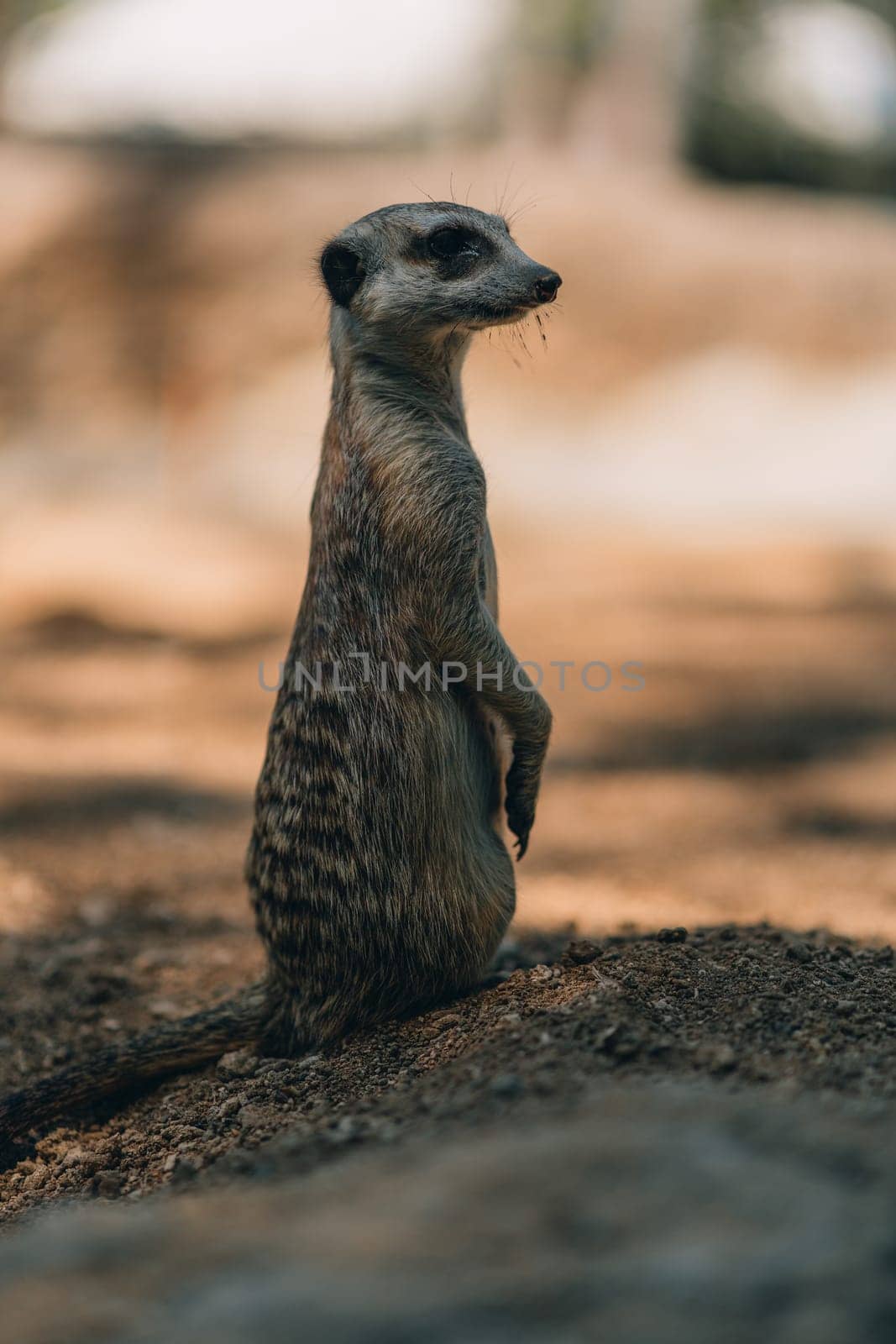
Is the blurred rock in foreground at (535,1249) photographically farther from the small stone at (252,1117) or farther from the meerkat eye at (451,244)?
the meerkat eye at (451,244)

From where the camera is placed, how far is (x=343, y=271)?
311 centimetres

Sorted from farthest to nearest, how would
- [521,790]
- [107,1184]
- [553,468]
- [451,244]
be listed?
[553,468] → [521,790] → [451,244] → [107,1184]

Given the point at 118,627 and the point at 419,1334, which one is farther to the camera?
the point at 118,627

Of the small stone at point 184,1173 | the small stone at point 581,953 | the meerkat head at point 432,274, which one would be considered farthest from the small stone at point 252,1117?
the meerkat head at point 432,274

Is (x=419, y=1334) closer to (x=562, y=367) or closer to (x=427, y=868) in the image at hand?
(x=427, y=868)

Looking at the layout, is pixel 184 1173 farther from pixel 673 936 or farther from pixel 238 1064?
pixel 673 936

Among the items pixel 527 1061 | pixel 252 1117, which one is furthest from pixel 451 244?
pixel 252 1117

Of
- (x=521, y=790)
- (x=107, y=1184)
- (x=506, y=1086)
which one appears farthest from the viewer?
(x=521, y=790)

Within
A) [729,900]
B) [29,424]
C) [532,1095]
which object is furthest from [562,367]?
[532,1095]

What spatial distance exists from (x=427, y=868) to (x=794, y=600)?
6215 millimetres

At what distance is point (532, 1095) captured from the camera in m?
2.17

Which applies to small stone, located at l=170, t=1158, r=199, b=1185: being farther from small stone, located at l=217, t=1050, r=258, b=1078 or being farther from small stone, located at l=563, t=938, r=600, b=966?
small stone, located at l=563, t=938, r=600, b=966

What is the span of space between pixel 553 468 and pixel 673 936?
8.64 metres

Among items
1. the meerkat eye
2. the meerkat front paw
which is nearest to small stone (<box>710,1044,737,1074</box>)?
the meerkat front paw
